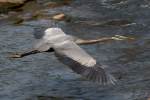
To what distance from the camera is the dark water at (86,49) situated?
5.96 metres

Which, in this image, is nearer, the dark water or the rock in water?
the dark water

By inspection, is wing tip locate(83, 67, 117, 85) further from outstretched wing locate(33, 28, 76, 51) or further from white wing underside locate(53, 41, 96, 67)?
outstretched wing locate(33, 28, 76, 51)

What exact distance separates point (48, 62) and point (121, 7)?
2668 mm

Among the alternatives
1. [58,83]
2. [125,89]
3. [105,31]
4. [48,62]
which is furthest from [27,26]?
[125,89]

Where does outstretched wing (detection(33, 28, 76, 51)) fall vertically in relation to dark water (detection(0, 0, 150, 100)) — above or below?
above

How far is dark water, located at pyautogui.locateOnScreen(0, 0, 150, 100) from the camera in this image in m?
5.96

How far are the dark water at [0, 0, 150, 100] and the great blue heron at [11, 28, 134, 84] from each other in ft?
1.20

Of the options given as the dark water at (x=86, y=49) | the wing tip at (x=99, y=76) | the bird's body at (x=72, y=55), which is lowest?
the dark water at (x=86, y=49)

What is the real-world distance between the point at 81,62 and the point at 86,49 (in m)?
1.71

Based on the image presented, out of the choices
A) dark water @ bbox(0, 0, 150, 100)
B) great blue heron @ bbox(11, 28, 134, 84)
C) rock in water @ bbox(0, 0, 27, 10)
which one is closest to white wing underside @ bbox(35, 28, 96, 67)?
great blue heron @ bbox(11, 28, 134, 84)

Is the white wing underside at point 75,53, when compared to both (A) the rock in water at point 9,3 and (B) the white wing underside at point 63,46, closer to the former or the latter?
(B) the white wing underside at point 63,46

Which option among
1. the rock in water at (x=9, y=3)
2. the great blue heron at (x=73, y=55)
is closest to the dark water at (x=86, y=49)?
the rock in water at (x=9, y=3)

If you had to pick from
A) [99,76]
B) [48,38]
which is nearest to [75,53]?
[99,76]

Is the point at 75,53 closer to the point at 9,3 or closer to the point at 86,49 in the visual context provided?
the point at 86,49
